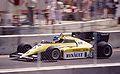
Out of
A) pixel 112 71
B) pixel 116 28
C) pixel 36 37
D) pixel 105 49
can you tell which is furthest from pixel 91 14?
pixel 112 71

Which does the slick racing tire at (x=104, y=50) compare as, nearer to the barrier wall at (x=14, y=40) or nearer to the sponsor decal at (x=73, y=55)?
the sponsor decal at (x=73, y=55)

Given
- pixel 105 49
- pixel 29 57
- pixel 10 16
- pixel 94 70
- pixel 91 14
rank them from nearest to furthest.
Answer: pixel 94 70
pixel 29 57
pixel 105 49
pixel 10 16
pixel 91 14

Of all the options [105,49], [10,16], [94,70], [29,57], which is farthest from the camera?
[10,16]

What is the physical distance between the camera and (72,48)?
56.6 ft

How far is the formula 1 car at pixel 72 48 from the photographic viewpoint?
16625 mm

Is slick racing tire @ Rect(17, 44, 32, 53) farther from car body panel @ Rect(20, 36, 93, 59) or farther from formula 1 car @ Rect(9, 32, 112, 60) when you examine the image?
car body panel @ Rect(20, 36, 93, 59)

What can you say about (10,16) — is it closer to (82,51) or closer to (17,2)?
(17,2)

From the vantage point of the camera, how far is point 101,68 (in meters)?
11.6

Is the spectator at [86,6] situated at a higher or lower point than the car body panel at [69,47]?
higher

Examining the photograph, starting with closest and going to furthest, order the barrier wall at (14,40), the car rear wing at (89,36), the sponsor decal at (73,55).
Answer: the sponsor decal at (73,55)
the car rear wing at (89,36)
the barrier wall at (14,40)

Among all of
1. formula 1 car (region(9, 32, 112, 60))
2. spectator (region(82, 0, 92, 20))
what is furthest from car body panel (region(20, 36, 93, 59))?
spectator (region(82, 0, 92, 20))

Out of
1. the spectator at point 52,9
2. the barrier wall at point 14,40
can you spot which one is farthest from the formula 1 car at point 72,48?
the spectator at point 52,9

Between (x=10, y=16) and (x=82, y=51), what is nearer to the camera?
(x=82, y=51)

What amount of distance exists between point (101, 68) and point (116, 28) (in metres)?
12.5
